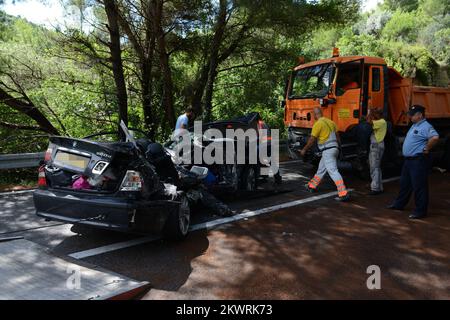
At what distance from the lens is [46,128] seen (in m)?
12.0

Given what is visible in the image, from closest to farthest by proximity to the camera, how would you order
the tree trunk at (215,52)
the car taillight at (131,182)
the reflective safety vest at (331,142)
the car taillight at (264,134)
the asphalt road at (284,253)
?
1. the asphalt road at (284,253)
2. the car taillight at (131,182)
3. the reflective safety vest at (331,142)
4. the car taillight at (264,134)
5. the tree trunk at (215,52)

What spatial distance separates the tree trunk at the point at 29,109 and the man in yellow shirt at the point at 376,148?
8849mm

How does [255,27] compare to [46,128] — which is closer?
[46,128]

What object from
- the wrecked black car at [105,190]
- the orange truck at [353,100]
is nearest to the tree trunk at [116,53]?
the orange truck at [353,100]

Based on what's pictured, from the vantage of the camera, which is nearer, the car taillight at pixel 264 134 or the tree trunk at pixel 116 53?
the car taillight at pixel 264 134

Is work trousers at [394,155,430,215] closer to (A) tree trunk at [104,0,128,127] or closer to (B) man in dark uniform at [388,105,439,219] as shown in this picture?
(B) man in dark uniform at [388,105,439,219]

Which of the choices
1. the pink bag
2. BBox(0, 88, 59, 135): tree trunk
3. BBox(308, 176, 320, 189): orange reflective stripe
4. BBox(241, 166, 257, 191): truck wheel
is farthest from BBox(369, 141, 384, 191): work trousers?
BBox(0, 88, 59, 135): tree trunk

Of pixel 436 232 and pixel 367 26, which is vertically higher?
pixel 367 26

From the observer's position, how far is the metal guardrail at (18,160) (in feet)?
27.1

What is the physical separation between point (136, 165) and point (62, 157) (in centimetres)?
89

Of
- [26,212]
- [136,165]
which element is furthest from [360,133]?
[26,212]

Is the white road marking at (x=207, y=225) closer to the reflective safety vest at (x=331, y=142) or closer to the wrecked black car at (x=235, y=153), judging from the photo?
the wrecked black car at (x=235, y=153)
